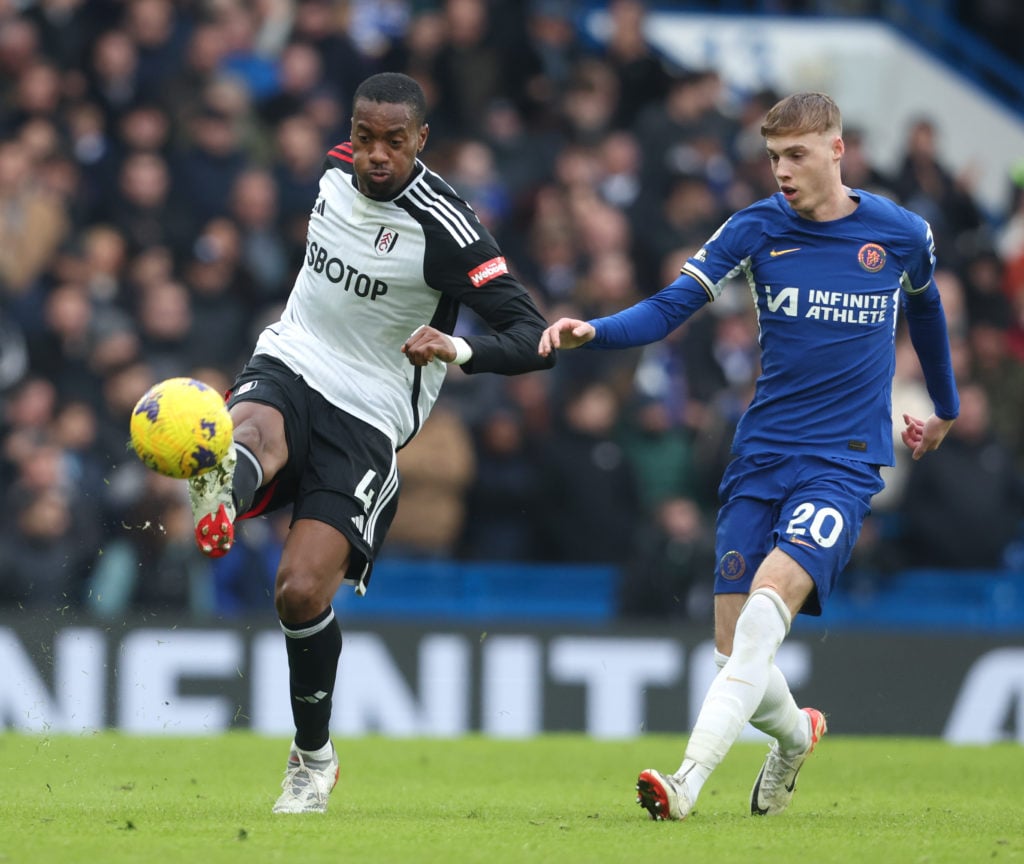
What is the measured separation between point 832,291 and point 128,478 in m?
6.49

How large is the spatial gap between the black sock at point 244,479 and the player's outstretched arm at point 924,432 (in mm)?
2762

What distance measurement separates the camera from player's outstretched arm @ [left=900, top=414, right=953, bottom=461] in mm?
7871

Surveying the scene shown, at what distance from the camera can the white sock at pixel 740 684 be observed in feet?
22.1

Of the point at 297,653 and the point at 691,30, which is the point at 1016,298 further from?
the point at 297,653

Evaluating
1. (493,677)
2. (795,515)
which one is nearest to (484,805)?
(795,515)

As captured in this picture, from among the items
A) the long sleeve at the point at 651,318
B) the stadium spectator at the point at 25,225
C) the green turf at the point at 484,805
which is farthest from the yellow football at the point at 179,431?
the stadium spectator at the point at 25,225

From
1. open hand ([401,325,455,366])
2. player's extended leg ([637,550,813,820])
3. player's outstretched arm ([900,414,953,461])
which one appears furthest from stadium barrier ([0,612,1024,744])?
open hand ([401,325,455,366])

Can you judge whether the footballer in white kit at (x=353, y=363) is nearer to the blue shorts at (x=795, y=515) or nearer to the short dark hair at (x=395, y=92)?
the short dark hair at (x=395, y=92)

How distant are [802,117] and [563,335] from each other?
127 cm

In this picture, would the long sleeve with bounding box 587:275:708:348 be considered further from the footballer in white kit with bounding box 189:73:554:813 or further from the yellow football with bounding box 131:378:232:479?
the yellow football with bounding box 131:378:232:479

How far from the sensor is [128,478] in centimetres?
1246

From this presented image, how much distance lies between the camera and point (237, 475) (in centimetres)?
665

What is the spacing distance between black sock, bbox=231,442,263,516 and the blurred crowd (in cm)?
525

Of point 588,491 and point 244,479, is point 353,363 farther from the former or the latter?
point 588,491
